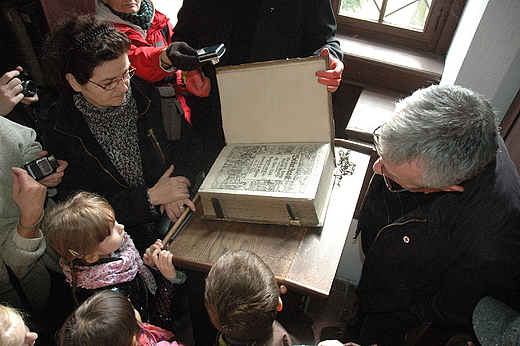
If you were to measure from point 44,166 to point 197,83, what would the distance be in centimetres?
74

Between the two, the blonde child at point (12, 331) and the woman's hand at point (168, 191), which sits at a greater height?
the blonde child at point (12, 331)

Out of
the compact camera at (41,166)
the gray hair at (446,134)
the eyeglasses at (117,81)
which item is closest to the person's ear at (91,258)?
the compact camera at (41,166)

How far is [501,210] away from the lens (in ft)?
3.30

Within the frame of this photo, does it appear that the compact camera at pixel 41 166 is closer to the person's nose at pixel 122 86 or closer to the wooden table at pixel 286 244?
the person's nose at pixel 122 86

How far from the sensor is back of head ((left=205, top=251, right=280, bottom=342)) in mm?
947

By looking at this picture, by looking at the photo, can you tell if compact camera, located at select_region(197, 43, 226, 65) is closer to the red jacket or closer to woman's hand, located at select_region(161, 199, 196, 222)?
the red jacket

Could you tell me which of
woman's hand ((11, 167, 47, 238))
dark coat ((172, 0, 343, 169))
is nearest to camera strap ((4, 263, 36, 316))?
woman's hand ((11, 167, 47, 238))

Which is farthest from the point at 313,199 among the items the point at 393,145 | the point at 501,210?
the point at 501,210

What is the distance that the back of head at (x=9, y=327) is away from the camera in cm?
95

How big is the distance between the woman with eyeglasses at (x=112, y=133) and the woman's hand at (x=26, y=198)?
0.66 ft

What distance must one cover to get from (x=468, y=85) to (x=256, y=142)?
1.12 metres

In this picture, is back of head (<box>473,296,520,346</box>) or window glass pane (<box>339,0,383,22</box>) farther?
window glass pane (<box>339,0,383,22</box>)

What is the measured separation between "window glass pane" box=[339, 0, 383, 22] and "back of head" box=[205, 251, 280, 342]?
2068 mm

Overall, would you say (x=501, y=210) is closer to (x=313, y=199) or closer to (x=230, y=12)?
(x=313, y=199)
